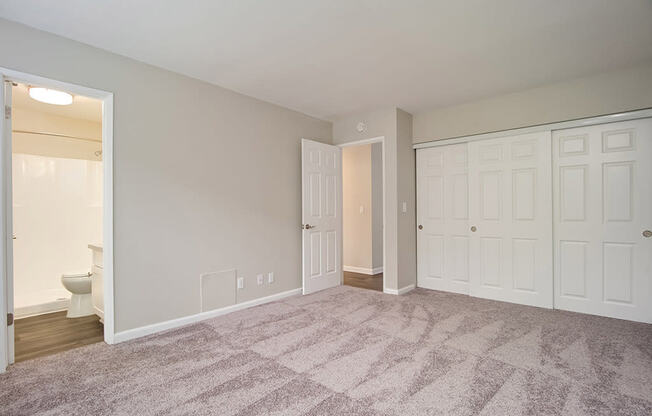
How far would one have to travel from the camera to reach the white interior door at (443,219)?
4.35 meters

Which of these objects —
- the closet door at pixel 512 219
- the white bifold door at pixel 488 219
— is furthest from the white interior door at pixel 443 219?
the closet door at pixel 512 219

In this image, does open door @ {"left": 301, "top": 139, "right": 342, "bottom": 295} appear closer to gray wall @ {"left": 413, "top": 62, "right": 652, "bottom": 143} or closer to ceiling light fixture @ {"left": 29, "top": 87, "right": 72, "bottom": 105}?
gray wall @ {"left": 413, "top": 62, "right": 652, "bottom": 143}

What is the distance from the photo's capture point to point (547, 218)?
367cm

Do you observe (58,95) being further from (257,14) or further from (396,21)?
(396,21)

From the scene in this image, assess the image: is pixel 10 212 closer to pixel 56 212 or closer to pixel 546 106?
pixel 56 212

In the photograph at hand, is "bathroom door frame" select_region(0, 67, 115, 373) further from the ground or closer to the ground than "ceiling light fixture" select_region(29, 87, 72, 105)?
closer to the ground

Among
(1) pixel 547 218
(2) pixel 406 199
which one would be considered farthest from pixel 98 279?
(1) pixel 547 218

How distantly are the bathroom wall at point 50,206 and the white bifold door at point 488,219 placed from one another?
4700 millimetres

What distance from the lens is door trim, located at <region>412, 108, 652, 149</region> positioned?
3203 mm

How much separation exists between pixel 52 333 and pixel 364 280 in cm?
399

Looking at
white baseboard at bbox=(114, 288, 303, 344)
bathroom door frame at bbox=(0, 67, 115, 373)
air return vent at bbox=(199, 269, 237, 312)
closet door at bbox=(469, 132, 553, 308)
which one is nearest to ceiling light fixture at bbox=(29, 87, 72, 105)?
bathroom door frame at bbox=(0, 67, 115, 373)

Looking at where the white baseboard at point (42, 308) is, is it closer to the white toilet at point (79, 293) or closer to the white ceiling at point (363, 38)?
the white toilet at point (79, 293)

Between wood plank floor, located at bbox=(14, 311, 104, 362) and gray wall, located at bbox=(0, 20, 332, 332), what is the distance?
1.77ft

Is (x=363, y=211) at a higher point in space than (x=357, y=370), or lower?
higher
